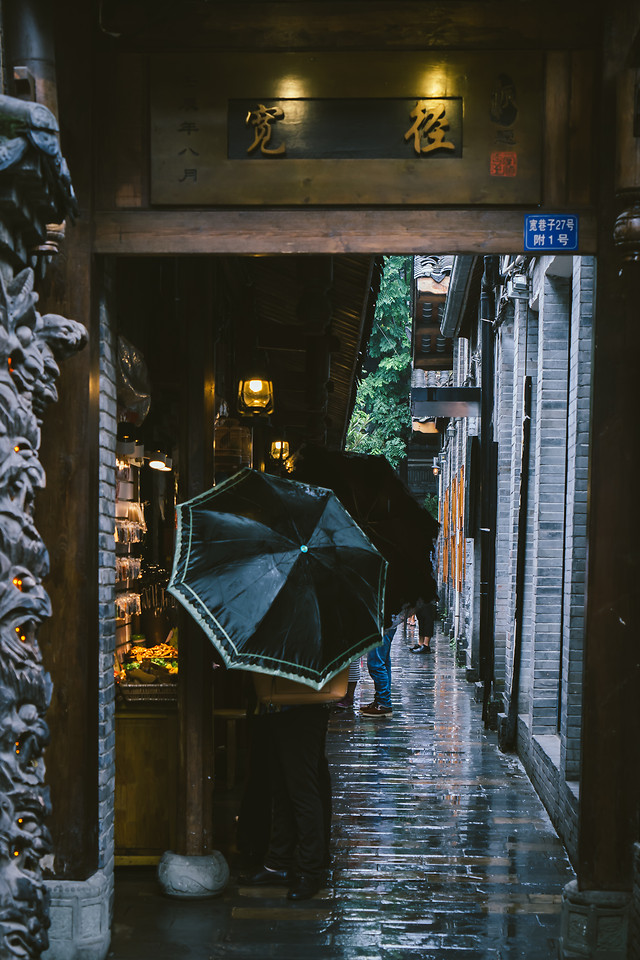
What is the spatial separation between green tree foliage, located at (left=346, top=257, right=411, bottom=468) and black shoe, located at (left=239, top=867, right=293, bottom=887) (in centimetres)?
3363

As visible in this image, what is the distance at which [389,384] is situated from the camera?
4125 centimetres

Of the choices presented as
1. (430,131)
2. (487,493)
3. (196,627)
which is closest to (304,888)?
(196,627)

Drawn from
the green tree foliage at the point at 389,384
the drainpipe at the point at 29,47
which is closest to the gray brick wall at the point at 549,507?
the drainpipe at the point at 29,47

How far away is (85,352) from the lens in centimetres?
568

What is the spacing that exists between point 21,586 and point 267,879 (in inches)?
145

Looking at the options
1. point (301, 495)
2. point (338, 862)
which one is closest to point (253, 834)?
point (338, 862)

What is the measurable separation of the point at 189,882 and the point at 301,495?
8.09 ft

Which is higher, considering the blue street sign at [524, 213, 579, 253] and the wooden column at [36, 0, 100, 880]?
the blue street sign at [524, 213, 579, 253]

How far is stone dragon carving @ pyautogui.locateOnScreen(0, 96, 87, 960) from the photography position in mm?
3988

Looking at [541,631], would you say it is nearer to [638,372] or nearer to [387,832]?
[387,832]

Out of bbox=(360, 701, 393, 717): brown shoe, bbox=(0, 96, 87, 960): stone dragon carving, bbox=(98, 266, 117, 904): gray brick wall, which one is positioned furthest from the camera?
bbox=(360, 701, 393, 717): brown shoe

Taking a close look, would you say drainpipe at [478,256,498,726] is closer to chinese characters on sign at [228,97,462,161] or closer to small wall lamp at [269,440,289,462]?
small wall lamp at [269,440,289,462]

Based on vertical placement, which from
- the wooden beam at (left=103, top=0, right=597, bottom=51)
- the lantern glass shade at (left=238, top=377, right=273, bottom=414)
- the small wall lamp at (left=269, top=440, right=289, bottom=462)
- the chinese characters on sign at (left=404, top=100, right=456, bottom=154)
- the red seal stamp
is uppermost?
the wooden beam at (left=103, top=0, right=597, bottom=51)

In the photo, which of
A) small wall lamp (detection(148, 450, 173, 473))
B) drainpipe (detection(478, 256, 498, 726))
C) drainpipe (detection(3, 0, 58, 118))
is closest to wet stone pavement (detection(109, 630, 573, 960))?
drainpipe (detection(478, 256, 498, 726))
